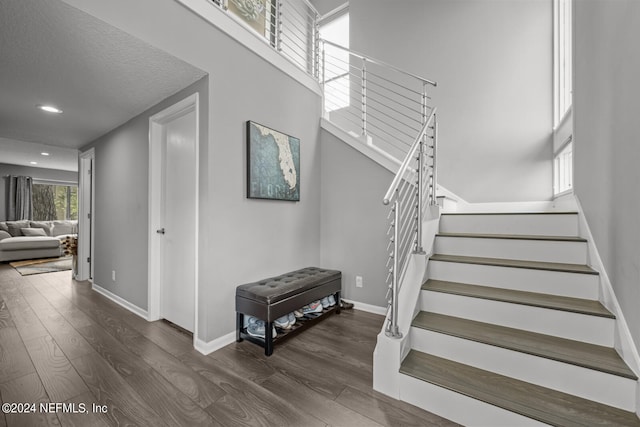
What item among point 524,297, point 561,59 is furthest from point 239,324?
point 561,59

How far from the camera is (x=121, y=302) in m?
3.09

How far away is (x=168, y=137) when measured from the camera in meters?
2.68

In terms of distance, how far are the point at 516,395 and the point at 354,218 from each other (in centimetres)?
203

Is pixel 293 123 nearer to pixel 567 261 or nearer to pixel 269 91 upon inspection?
pixel 269 91

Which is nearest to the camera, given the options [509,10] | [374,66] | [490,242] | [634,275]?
[634,275]

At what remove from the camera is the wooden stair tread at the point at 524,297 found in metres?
1.43

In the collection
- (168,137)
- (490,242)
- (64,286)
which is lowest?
(64,286)

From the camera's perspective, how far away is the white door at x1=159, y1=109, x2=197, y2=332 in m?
2.39

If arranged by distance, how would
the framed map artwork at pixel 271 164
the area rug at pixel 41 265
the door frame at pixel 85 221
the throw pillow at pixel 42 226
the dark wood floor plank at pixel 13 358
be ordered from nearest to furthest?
the dark wood floor plank at pixel 13 358
the framed map artwork at pixel 271 164
the door frame at pixel 85 221
the area rug at pixel 41 265
the throw pillow at pixel 42 226

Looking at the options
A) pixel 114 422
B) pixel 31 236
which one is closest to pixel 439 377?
pixel 114 422

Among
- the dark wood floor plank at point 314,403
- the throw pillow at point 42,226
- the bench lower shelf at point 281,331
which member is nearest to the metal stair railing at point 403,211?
the dark wood floor plank at point 314,403

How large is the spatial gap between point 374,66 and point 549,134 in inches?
99.5

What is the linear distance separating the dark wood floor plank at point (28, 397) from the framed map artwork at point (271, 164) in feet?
5.80

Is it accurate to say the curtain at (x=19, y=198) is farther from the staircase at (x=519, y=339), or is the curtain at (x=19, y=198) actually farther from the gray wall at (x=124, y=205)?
the staircase at (x=519, y=339)
